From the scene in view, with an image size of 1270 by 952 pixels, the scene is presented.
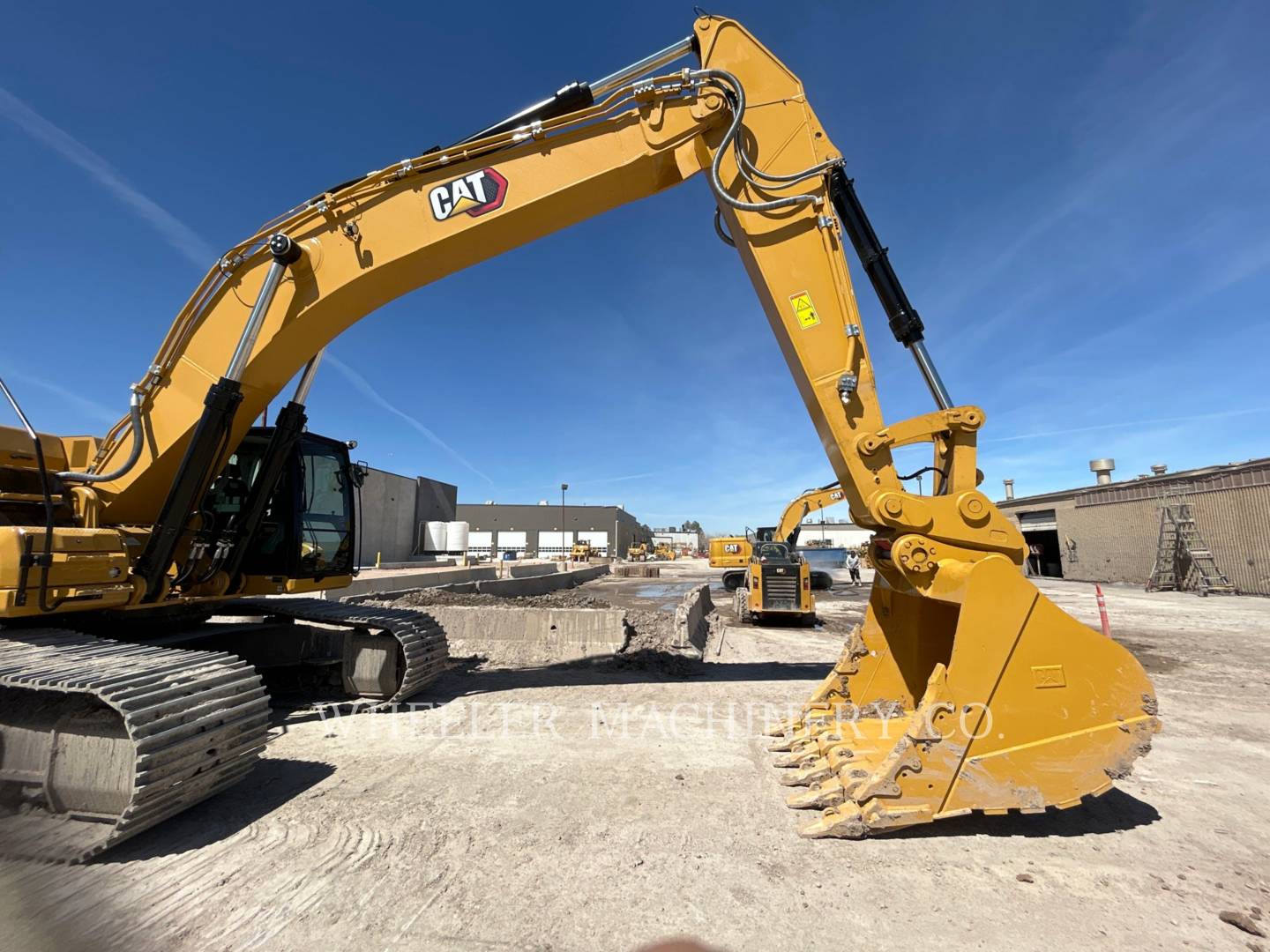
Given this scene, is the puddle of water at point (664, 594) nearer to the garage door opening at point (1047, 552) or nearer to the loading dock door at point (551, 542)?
the garage door opening at point (1047, 552)

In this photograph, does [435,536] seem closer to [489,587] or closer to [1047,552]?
[489,587]

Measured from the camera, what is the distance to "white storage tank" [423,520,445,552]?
36438 mm

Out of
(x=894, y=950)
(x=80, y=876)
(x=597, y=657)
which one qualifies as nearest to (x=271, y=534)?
(x=80, y=876)

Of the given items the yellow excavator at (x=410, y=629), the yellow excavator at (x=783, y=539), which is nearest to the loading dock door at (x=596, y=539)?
the yellow excavator at (x=783, y=539)

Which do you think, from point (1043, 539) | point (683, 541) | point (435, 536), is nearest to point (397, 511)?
point (435, 536)

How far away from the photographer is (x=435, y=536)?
120 ft

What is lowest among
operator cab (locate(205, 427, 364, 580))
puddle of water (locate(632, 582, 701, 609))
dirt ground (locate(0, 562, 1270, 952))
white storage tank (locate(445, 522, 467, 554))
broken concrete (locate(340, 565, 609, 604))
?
dirt ground (locate(0, 562, 1270, 952))

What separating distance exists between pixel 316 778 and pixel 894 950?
4.05 metres

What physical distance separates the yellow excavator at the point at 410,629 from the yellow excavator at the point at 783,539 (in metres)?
4.93

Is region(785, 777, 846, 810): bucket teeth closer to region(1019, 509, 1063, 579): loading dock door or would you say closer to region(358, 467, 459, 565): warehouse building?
region(358, 467, 459, 565): warehouse building

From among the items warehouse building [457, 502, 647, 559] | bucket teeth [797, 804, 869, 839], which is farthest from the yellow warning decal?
warehouse building [457, 502, 647, 559]

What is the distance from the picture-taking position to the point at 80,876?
3.11 metres

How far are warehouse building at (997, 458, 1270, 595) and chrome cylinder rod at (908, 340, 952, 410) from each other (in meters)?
15.4

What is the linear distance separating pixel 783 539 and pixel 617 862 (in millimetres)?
13206
